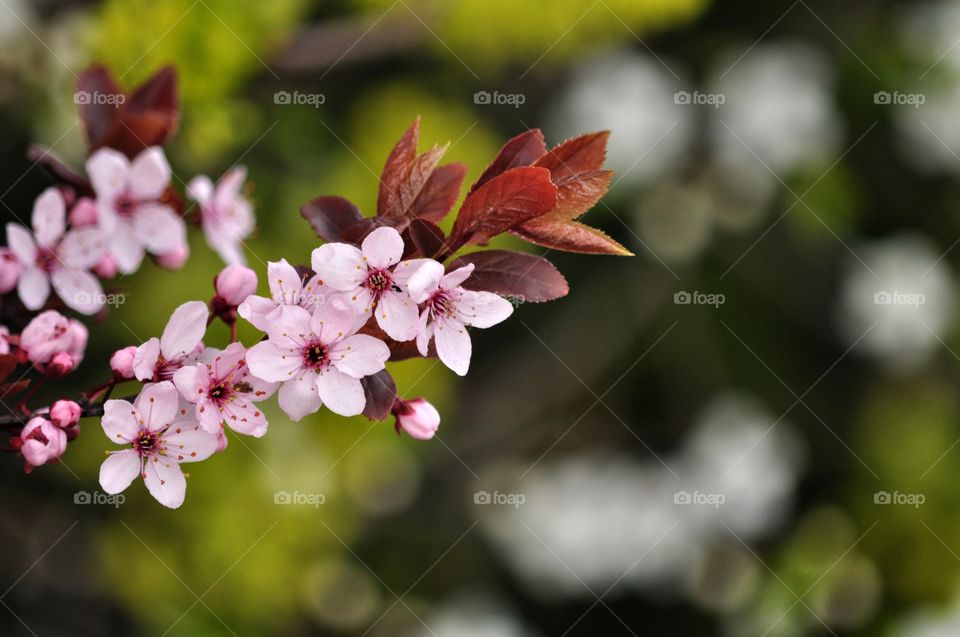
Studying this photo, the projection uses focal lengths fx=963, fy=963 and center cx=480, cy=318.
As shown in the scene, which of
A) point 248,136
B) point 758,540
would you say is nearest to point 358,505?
point 248,136

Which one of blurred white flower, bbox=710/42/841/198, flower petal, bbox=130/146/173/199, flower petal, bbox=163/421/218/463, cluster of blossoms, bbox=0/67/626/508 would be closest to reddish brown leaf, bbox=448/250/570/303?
cluster of blossoms, bbox=0/67/626/508

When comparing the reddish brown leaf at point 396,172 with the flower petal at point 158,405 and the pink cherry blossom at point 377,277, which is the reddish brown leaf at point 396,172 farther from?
the flower petal at point 158,405

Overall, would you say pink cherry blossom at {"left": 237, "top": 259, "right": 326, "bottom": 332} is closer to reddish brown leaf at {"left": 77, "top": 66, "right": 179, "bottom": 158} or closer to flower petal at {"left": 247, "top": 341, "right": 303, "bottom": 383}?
flower petal at {"left": 247, "top": 341, "right": 303, "bottom": 383}

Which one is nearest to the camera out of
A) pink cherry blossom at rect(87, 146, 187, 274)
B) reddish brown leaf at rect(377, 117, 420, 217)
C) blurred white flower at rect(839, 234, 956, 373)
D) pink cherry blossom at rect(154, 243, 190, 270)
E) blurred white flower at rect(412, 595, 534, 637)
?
reddish brown leaf at rect(377, 117, 420, 217)

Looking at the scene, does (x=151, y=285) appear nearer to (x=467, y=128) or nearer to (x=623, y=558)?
(x=467, y=128)

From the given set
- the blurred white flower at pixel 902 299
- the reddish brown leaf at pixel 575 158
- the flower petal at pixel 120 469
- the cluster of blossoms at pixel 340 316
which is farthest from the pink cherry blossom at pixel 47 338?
the blurred white flower at pixel 902 299

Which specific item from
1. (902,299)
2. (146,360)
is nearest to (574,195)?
(146,360)
